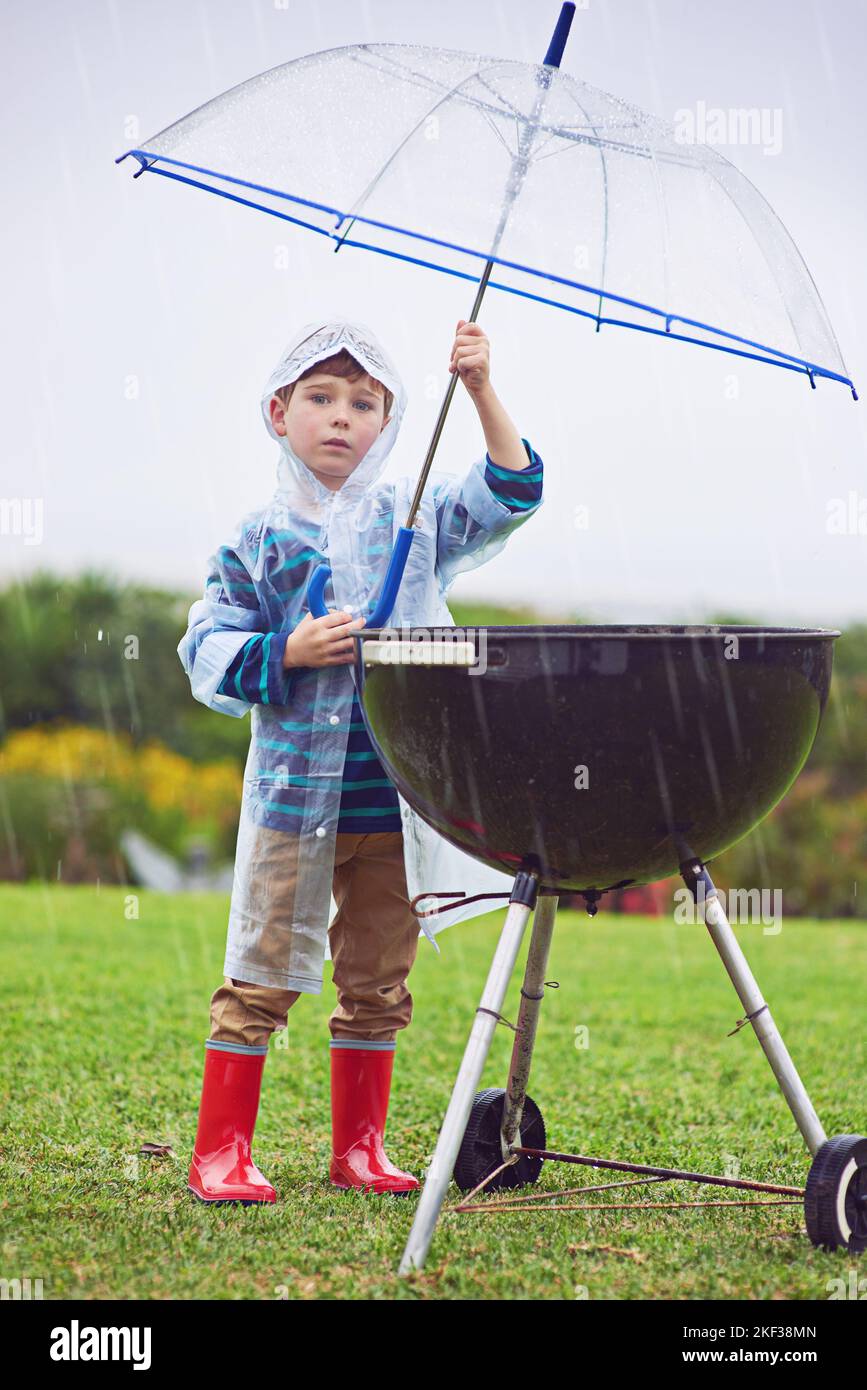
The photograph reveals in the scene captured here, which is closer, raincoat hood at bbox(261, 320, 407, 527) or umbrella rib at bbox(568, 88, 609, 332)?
umbrella rib at bbox(568, 88, 609, 332)

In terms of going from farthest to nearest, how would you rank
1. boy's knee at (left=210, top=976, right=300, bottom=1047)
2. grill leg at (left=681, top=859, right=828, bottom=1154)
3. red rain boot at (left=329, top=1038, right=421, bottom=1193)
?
red rain boot at (left=329, top=1038, right=421, bottom=1193) < boy's knee at (left=210, top=976, right=300, bottom=1047) < grill leg at (left=681, top=859, right=828, bottom=1154)

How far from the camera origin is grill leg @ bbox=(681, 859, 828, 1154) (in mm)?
2020

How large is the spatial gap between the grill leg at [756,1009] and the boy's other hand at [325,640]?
25.8 inches

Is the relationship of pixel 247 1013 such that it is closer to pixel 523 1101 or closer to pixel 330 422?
pixel 523 1101

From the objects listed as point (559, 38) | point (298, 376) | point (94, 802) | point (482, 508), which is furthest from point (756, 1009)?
point (94, 802)

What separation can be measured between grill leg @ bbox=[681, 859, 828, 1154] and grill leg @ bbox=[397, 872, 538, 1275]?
270 mm

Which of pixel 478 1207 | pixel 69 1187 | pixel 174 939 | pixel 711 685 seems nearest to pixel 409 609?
pixel 711 685

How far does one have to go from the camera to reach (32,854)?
706 cm

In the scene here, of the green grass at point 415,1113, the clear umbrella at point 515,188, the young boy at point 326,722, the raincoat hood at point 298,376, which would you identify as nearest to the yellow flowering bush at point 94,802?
the green grass at point 415,1113

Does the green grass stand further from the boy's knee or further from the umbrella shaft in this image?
the umbrella shaft

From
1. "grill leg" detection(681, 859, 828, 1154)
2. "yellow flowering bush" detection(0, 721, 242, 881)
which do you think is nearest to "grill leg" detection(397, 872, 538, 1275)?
"grill leg" detection(681, 859, 828, 1154)

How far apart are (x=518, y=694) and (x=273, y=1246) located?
2.96 feet

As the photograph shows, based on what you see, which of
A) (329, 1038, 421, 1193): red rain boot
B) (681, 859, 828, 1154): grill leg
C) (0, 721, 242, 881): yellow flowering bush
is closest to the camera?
(681, 859, 828, 1154): grill leg

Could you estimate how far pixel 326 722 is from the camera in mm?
2387
